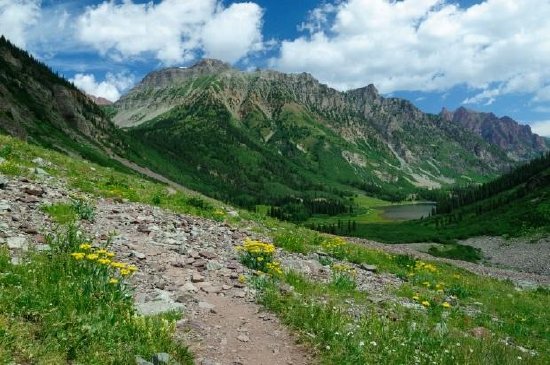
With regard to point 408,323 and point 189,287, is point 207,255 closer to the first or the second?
point 189,287

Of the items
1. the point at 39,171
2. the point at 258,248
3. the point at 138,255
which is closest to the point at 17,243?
the point at 138,255

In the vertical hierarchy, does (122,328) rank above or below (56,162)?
below

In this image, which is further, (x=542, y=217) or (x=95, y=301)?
(x=542, y=217)

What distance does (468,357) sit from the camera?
10.4 m

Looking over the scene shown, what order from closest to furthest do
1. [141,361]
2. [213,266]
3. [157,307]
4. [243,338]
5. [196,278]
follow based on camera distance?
[141,361], [243,338], [157,307], [196,278], [213,266]

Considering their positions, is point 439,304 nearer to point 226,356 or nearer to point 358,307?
point 358,307

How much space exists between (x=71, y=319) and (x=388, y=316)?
8685 millimetres

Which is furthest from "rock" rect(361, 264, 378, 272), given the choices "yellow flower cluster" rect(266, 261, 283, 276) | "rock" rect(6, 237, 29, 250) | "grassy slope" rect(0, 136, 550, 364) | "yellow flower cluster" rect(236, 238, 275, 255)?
"rock" rect(6, 237, 29, 250)

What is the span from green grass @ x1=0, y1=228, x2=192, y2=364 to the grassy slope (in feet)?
0.29

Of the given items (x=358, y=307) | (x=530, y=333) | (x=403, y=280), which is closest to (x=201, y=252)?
(x=358, y=307)

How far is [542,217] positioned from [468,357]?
182 meters

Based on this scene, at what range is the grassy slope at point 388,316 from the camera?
10336mm

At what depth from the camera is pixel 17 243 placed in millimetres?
12148

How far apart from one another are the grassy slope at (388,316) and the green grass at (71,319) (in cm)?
9
